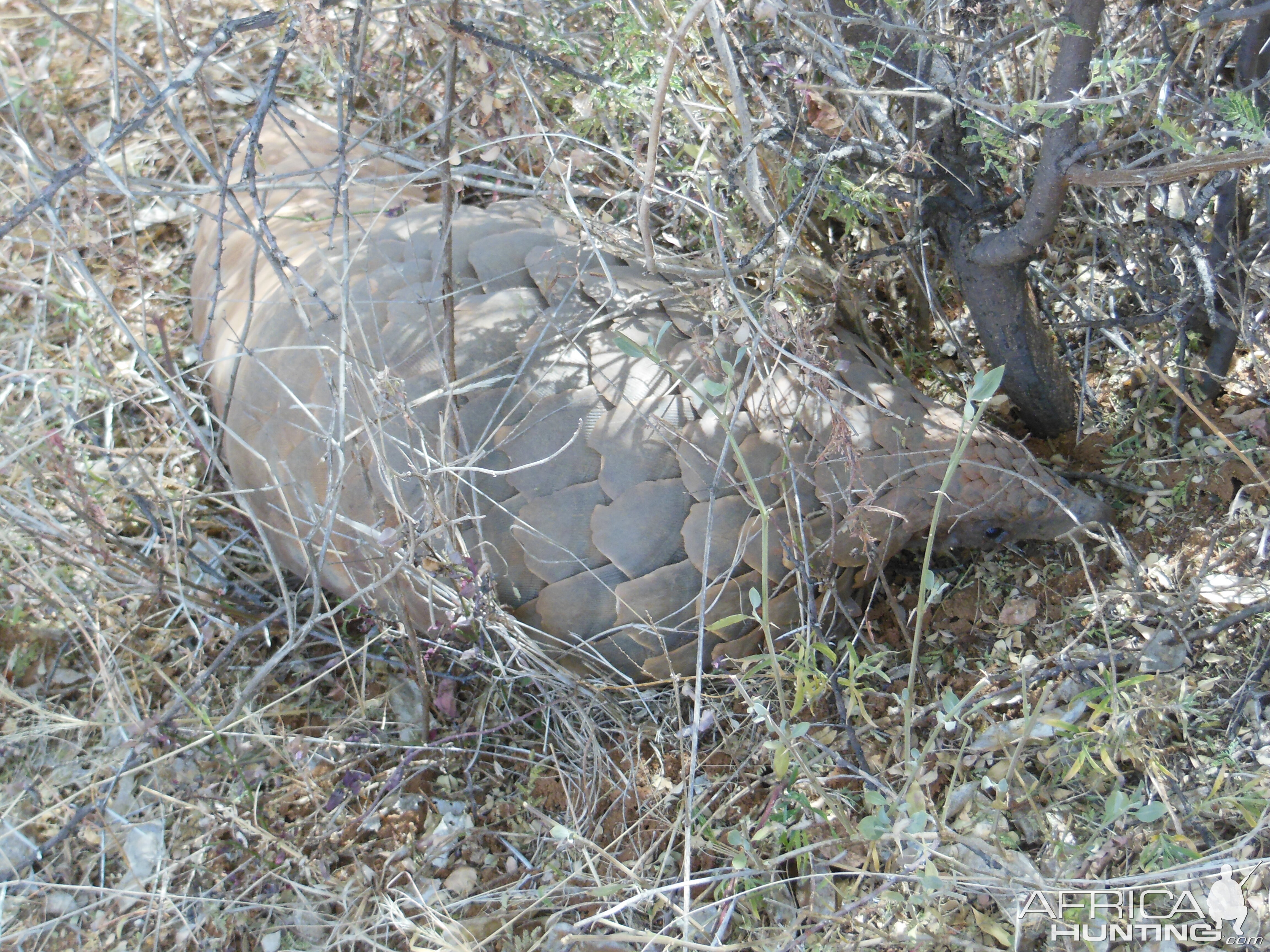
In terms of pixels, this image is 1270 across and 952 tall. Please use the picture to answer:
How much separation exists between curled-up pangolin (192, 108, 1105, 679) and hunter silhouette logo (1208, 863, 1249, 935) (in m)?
0.65

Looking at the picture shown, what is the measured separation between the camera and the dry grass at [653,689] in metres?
1.59

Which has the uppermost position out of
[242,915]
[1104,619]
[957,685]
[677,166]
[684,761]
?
[677,166]

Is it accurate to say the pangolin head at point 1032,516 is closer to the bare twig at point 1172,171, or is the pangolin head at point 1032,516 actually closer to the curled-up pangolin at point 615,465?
the curled-up pangolin at point 615,465

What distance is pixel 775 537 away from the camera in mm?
1848

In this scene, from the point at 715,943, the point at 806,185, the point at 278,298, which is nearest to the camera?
the point at 715,943

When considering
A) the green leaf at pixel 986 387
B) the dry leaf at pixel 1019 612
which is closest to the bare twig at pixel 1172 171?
the green leaf at pixel 986 387

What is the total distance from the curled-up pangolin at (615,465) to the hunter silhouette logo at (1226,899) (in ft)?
2.12

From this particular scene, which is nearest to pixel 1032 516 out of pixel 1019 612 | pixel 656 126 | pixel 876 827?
pixel 1019 612

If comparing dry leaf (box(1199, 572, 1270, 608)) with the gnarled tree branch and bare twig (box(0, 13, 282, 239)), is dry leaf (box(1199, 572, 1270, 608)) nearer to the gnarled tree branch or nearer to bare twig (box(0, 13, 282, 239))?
the gnarled tree branch

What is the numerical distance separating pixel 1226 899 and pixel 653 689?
3.34 feet

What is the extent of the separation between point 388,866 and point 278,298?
1.28 m

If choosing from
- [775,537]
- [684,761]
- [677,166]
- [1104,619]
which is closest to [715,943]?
[684,761]

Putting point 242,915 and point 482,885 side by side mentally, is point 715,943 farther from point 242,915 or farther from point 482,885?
point 242,915

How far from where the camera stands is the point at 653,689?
1997 millimetres
